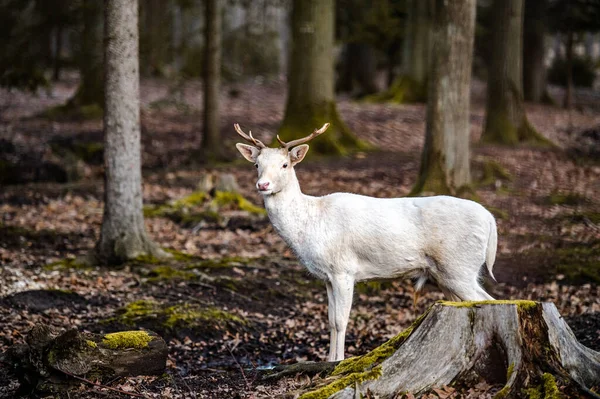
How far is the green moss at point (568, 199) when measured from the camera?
540 inches

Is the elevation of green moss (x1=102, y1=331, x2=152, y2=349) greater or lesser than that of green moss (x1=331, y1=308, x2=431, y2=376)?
lesser

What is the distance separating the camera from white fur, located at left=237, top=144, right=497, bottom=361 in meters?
6.78

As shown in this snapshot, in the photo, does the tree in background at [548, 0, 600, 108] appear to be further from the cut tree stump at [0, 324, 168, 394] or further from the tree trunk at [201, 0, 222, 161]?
the cut tree stump at [0, 324, 168, 394]

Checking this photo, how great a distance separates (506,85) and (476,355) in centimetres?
1593

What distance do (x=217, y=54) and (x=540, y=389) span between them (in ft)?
46.4

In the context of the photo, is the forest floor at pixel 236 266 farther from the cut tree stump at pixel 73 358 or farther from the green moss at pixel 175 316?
the cut tree stump at pixel 73 358

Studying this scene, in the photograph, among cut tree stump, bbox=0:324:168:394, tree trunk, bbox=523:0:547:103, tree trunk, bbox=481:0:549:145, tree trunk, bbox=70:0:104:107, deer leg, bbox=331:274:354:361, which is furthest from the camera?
tree trunk, bbox=523:0:547:103

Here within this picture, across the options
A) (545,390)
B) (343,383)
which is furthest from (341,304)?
(545,390)

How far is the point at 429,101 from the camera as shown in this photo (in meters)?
13.0

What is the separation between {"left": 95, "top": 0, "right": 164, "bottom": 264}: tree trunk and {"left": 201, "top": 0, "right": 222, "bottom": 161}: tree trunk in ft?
25.7

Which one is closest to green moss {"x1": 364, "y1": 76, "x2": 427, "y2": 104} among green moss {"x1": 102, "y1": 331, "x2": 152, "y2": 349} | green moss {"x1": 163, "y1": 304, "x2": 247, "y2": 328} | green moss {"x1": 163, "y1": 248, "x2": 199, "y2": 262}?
green moss {"x1": 163, "y1": 248, "x2": 199, "y2": 262}

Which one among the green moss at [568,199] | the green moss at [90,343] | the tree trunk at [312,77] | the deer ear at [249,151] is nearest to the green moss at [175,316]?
the green moss at [90,343]

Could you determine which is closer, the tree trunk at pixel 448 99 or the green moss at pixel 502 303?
the green moss at pixel 502 303

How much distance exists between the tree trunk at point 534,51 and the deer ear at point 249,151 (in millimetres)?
24596
